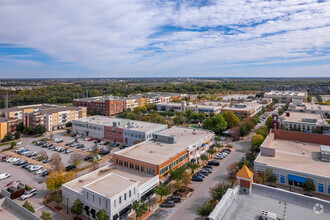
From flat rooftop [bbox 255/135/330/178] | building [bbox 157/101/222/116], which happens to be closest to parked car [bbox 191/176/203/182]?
flat rooftop [bbox 255/135/330/178]

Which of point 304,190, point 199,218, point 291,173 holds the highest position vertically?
point 291,173

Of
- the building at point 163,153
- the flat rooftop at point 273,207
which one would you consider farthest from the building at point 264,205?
the building at point 163,153

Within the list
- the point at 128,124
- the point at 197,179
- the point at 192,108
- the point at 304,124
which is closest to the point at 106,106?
the point at 128,124

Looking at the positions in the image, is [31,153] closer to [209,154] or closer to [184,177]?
[184,177]

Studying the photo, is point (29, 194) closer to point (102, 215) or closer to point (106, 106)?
point (102, 215)

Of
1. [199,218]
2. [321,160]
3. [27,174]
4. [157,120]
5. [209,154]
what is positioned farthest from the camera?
[157,120]

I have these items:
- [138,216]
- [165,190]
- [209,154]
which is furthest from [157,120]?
[138,216]

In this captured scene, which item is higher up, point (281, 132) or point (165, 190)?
point (281, 132)

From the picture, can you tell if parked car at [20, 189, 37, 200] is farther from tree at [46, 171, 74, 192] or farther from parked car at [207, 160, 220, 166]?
parked car at [207, 160, 220, 166]
